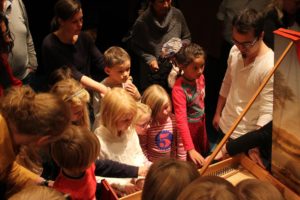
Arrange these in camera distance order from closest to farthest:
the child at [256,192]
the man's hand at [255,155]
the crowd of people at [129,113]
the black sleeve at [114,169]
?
the child at [256,192], the crowd of people at [129,113], the man's hand at [255,155], the black sleeve at [114,169]

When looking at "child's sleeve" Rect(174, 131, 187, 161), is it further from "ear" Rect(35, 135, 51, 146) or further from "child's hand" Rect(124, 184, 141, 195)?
"ear" Rect(35, 135, 51, 146)

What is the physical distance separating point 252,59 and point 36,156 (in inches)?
44.1

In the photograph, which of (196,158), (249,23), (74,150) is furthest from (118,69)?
(74,150)

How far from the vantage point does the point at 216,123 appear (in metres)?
2.30

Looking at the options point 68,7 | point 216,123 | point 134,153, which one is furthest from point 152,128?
point 68,7

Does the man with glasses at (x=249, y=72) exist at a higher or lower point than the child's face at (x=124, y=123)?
higher

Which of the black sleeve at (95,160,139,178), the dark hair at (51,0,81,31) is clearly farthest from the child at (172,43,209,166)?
the dark hair at (51,0,81,31)

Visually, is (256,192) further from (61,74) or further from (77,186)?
(61,74)

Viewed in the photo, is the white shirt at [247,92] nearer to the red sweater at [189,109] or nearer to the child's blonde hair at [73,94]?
the red sweater at [189,109]

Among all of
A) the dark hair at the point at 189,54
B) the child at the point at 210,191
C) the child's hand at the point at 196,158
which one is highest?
the child at the point at 210,191

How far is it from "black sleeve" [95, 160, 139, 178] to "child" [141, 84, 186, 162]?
43 cm

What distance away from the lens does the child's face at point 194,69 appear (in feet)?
6.62

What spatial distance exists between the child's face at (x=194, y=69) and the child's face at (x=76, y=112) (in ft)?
2.10

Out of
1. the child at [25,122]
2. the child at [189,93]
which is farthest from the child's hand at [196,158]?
the child at [25,122]
